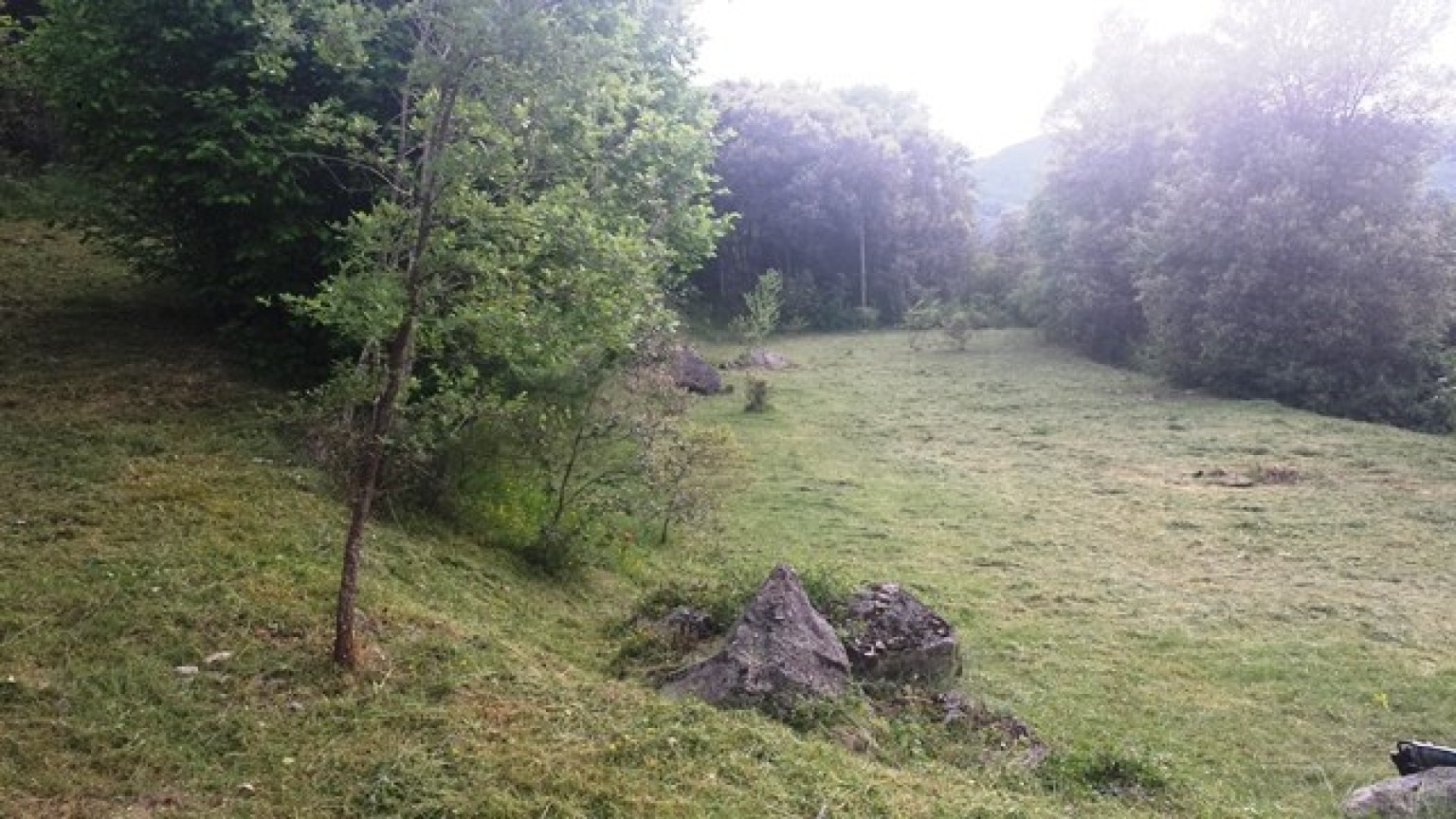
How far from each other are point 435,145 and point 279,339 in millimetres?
6582

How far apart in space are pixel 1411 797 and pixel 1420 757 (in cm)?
63

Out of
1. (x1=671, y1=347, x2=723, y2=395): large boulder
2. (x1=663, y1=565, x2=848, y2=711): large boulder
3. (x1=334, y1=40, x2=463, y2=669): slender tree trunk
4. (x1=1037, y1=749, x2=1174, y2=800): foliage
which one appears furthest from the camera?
(x1=671, y1=347, x2=723, y2=395): large boulder

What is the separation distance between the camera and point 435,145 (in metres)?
5.86

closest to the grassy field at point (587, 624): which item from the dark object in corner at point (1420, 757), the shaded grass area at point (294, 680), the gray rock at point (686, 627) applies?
the shaded grass area at point (294, 680)

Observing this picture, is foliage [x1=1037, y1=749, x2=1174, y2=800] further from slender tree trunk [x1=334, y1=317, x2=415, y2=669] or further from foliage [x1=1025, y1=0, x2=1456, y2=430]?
foliage [x1=1025, y1=0, x2=1456, y2=430]

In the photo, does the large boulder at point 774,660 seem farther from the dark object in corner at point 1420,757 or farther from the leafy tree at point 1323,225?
the leafy tree at point 1323,225

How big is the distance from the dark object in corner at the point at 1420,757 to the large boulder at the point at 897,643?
3121 mm

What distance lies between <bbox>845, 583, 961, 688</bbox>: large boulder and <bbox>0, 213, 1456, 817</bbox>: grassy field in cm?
52

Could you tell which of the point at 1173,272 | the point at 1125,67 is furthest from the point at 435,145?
the point at 1125,67

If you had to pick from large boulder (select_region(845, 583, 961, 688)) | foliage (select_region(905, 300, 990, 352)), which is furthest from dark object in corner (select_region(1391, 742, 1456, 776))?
foliage (select_region(905, 300, 990, 352))

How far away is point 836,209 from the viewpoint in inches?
1847

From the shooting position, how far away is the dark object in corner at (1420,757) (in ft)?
22.0

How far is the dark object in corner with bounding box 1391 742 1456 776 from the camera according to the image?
Result: 22.0ft

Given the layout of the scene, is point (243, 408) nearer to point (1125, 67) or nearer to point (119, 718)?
point (119, 718)
